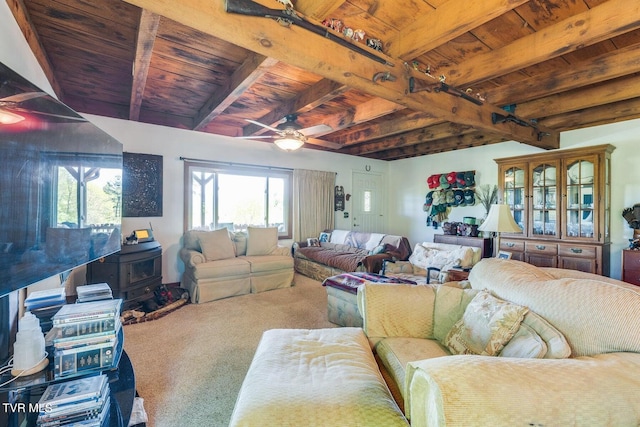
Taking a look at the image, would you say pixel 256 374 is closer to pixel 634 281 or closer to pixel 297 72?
pixel 297 72

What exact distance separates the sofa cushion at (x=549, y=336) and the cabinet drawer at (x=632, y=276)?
330 cm

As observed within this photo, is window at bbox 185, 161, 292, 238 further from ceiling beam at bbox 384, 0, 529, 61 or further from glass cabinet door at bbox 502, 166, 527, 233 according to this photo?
glass cabinet door at bbox 502, 166, 527, 233

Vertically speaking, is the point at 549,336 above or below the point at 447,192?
below

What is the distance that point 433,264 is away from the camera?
360 cm

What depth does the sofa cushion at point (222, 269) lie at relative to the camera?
3.69m

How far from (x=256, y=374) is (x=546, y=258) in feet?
14.5

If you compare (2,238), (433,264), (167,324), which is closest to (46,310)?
(2,238)

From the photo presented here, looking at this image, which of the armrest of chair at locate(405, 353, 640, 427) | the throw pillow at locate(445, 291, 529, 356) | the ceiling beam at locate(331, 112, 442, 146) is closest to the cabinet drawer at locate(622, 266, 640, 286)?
the ceiling beam at locate(331, 112, 442, 146)

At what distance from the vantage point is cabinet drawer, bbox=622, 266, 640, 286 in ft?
10.8

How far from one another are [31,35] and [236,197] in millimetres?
3203

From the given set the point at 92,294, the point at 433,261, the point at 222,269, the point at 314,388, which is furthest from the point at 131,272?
the point at 433,261

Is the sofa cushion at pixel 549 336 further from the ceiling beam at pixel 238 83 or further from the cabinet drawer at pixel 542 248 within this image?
the cabinet drawer at pixel 542 248

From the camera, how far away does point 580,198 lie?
12.6 feet

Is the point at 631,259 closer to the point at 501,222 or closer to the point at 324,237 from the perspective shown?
the point at 501,222
